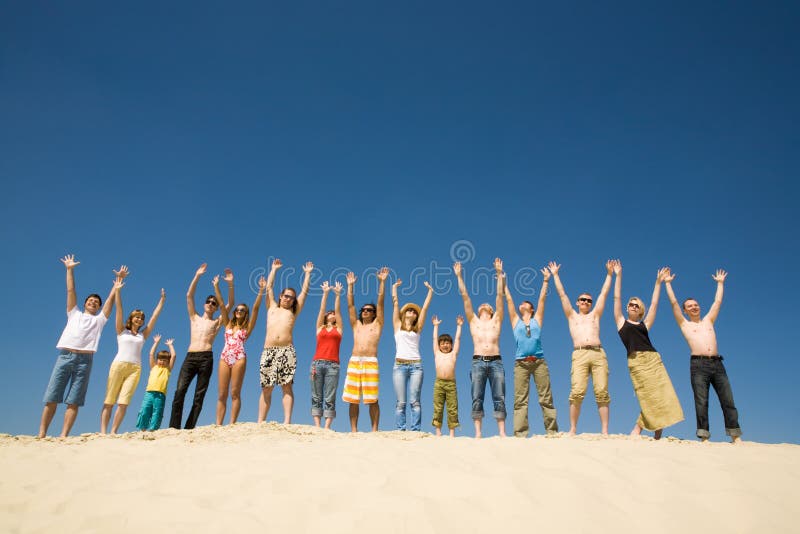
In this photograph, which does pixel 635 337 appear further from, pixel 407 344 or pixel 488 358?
pixel 407 344

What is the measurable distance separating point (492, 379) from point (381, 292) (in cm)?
273

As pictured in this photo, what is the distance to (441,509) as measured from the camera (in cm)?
384

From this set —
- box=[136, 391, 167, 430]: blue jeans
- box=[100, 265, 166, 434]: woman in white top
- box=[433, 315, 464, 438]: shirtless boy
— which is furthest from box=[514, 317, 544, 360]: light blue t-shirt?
box=[136, 391, 167, 430]: blue jeans

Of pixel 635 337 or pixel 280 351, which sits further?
pixel 280 351

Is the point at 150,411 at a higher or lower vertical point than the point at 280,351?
lower

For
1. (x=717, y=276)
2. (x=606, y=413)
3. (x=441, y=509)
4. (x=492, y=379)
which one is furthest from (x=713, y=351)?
(x=441, y=509)

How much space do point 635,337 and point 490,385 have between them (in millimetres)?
2692

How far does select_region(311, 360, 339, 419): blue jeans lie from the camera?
9156 millimetres

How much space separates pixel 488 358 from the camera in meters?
9.21

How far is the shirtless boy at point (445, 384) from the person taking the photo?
9578mm

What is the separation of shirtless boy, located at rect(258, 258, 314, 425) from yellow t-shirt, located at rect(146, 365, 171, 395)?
3.64 meters

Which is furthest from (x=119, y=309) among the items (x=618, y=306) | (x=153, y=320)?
(x=618, y=306)

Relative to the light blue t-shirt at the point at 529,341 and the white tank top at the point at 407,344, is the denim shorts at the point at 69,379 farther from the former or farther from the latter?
the light blue t-shirt at the point at 529,341

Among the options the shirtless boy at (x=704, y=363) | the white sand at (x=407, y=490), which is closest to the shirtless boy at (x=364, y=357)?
the white sand at (x=407, y=490)
